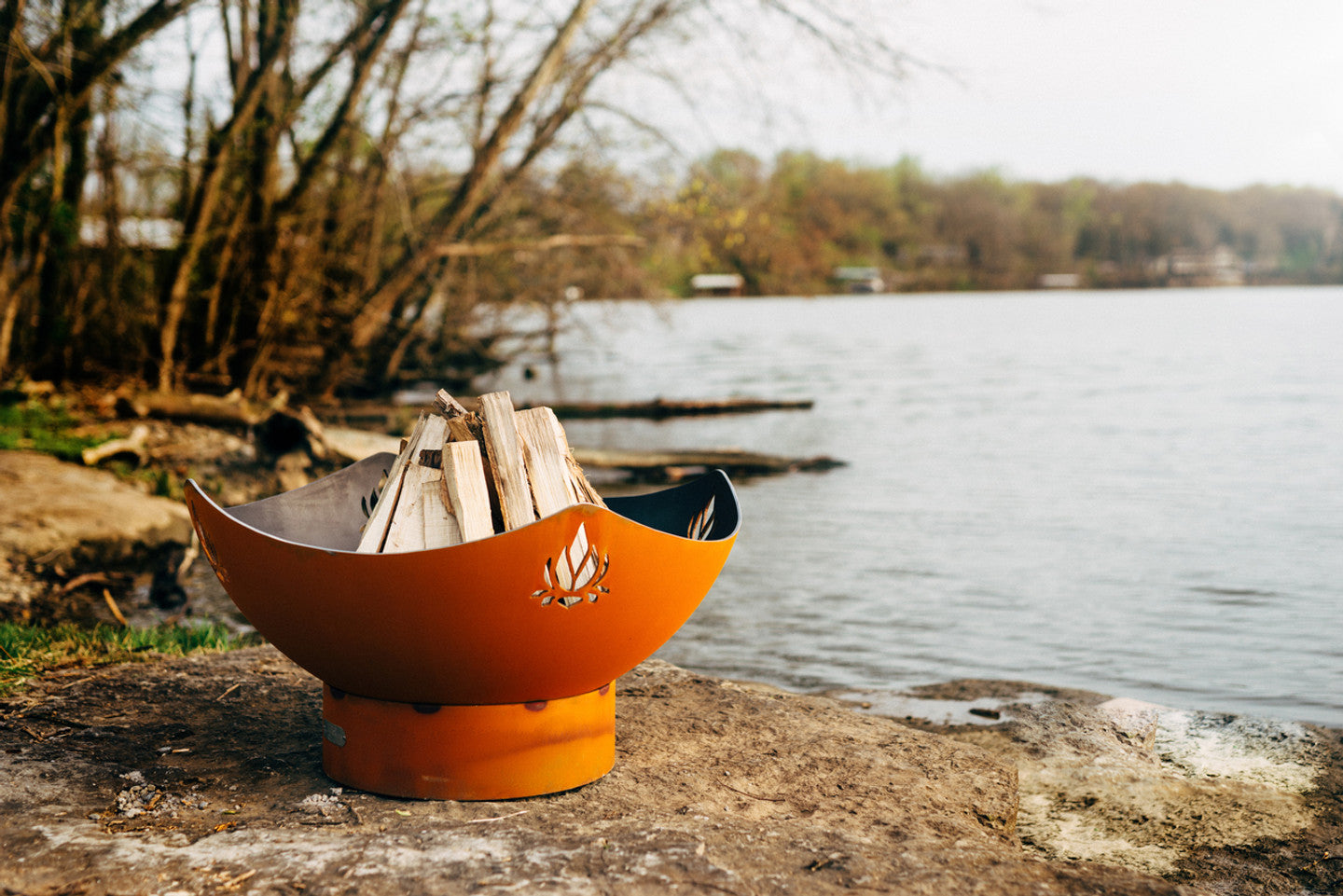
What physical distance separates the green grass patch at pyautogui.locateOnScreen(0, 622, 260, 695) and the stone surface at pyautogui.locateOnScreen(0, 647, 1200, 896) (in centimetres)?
16

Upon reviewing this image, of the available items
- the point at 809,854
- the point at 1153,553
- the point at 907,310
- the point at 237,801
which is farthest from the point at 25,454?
the point at 907,310

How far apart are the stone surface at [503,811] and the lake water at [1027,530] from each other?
2335 millimetres

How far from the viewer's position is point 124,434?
1125 centimetres

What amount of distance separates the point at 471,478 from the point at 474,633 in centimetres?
57

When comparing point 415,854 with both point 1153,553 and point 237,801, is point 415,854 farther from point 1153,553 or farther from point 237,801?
point 1153,553

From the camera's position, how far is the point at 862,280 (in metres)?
121

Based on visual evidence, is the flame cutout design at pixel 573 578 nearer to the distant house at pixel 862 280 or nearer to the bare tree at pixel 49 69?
the bare tree at pixel 49 69

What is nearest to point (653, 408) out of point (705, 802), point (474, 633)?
point (705, 802)

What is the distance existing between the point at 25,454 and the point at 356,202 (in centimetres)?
697

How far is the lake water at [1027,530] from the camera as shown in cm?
683

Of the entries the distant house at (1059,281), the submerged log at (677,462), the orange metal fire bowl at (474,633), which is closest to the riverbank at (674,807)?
the orange metal fire bowl at (474,633)

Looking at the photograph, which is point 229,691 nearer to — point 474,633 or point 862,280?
point 474,633

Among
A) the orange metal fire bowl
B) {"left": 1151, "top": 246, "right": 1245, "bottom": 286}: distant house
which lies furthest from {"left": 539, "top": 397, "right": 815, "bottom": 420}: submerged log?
{"left": 1151, "top": 246, "right": 1245, "bottom": 286}: distant house

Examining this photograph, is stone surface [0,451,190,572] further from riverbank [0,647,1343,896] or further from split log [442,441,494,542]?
split log [442,441,494,542]
